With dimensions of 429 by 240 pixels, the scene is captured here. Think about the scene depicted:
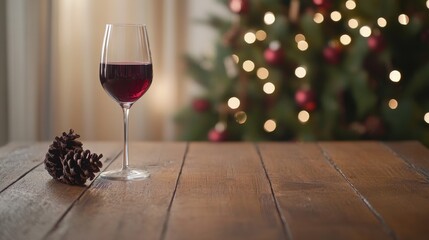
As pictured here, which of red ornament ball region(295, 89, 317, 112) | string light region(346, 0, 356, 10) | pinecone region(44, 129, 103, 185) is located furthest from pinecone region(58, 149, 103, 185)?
string light region(346, 0, 356, 10)

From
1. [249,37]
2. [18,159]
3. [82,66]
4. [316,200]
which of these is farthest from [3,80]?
[316,200]

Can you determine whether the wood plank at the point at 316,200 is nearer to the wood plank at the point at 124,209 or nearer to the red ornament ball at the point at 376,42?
the wood plank at the point at 124,209

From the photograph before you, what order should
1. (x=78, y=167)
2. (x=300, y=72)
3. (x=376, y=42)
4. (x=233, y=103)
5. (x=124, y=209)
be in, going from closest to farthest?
1. (x=124, y=209)
2. (x=78, y=167)
3. (x=376, y=42)
4. (x=300, y=72)
5. (x=233, y=103)

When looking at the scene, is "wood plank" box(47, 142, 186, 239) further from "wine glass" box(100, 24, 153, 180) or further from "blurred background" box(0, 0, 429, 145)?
"blurred background" box(0, 0, 429, 145)

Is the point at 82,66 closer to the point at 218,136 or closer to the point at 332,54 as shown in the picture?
the point at 218,136

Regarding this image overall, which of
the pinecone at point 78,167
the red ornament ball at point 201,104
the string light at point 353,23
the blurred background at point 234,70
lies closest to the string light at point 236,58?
the blurred background at point 234,70

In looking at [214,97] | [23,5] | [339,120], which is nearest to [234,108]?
[214,97]

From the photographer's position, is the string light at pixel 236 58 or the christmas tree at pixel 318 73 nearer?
the christmas tree at pixel 318 73
